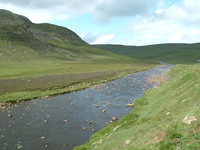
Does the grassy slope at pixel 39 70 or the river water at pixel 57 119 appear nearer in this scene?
the river water at pixel 57 119

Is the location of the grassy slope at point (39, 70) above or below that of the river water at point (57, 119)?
above

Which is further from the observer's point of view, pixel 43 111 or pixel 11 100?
pixel 11 100

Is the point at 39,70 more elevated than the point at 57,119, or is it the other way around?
the point at 39,70

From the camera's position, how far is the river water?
85.3 feet

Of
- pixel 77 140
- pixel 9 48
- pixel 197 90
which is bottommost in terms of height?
pixel 77 140

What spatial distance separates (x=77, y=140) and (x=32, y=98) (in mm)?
→ 25350

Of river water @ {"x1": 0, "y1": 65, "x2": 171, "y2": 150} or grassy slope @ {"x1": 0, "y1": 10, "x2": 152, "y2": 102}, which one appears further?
grassy slope @ {"x1": 0, "y1": 10, "x2": 152, "y2": 102}

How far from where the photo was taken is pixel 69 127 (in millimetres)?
30625

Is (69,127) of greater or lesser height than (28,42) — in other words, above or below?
below

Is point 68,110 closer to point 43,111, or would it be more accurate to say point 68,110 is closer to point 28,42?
point 43,111

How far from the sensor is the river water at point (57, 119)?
85.3 ft

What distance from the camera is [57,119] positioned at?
34312mm

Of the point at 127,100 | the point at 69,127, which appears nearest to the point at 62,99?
the point at 127,100

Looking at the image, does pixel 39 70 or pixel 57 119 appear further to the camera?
pixel 39 70
